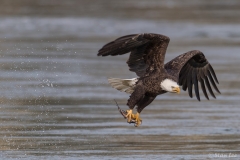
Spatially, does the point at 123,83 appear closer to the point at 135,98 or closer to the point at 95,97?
the point at 135,98

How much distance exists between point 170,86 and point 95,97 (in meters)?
3.52

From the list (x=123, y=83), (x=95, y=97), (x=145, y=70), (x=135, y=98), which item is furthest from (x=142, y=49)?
(x=95, y=97)

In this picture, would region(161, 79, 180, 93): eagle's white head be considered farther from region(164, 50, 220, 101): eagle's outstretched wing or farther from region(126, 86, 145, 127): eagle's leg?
region(164, 50, 220, 101): eagle's outstretched wing

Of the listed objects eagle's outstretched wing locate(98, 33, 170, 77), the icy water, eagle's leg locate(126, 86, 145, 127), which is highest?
eagle's outstretched wing locate(98, 33, 170, 77)

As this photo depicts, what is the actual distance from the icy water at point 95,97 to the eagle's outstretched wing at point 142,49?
894 millimetres

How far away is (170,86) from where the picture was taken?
27.4ft

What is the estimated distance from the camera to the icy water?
8609mm

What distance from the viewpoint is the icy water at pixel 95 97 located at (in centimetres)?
861

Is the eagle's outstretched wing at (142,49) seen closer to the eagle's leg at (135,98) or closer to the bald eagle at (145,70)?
the bald eagle at (145,70)

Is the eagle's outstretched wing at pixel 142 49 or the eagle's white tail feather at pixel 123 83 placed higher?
the eagle's outstretched wing at pixel 142 49

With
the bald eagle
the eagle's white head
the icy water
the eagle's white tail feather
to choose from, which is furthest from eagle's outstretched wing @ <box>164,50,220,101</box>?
the eagle's white head

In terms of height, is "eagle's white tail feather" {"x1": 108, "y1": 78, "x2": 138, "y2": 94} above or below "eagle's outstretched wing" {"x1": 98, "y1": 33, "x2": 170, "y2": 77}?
below

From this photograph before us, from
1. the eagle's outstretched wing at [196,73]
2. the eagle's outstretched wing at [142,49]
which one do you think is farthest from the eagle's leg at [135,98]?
the eagle's outstretched wing at [196,73]

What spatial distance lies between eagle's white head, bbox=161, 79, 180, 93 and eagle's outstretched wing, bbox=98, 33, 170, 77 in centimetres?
31
